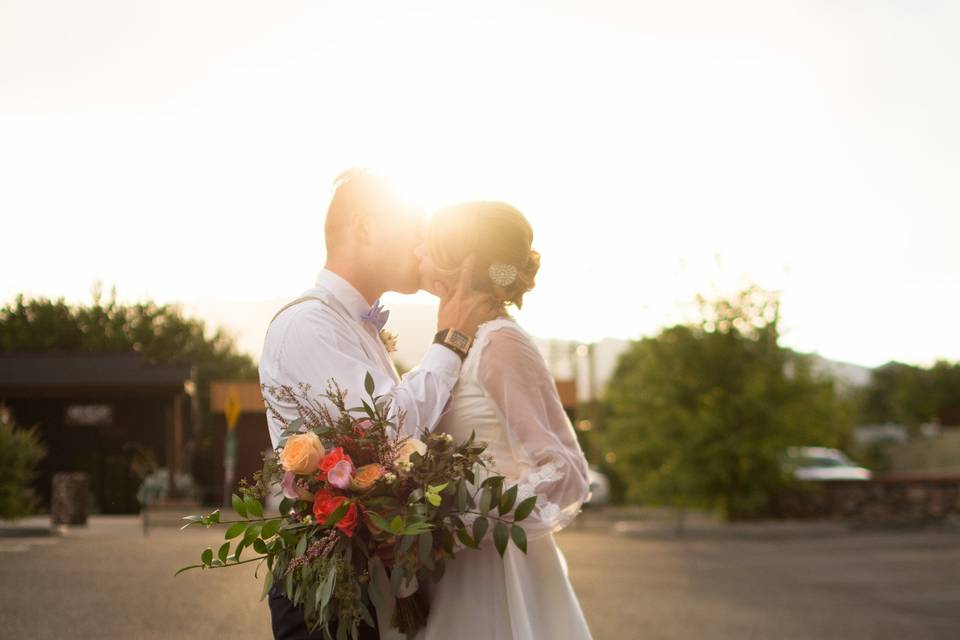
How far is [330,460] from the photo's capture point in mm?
3428

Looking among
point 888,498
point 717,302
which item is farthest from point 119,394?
point 888,498

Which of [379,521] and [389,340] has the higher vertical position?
[389,340]

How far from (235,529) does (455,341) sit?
0.90 meters

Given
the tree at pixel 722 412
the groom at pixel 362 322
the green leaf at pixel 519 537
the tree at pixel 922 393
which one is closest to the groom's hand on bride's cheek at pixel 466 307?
the groom at pixel 362 322

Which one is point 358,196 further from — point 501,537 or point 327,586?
point 327,586

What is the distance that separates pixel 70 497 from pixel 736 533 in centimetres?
1386

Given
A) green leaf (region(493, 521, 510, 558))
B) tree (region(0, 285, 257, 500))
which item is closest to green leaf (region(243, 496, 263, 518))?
green leaf (region(493, 521, 510, 558))

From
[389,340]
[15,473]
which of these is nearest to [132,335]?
[15,473]

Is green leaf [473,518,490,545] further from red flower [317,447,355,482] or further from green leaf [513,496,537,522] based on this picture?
red flower [317,447,355,482]

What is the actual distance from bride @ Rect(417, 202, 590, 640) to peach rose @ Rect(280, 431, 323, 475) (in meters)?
0.55

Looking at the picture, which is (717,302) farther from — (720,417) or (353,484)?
(353,484)

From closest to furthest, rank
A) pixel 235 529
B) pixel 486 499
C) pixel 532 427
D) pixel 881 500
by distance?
pixel 235 529 < pixel 486 499 < pixel 532 427 < pixel 881 500

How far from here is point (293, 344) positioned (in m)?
3.85

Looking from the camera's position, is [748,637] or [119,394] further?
[119,394]
